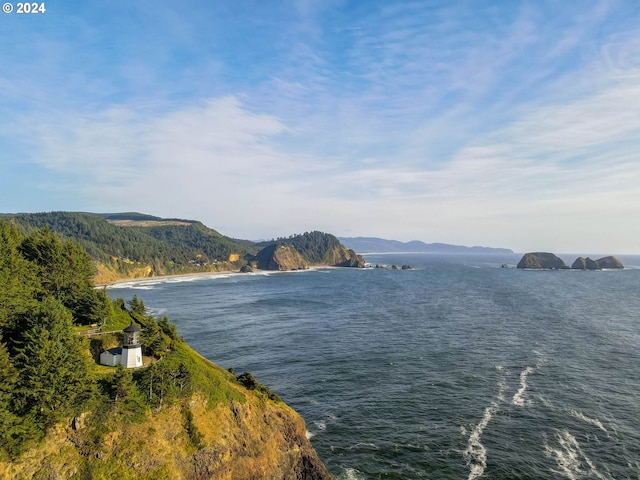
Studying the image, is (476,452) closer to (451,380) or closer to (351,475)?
(351,475)

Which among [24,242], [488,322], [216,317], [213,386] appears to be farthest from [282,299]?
[213,386]

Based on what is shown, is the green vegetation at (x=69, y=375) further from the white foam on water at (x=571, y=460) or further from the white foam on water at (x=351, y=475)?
the white foam on water at (x=571, y=460)

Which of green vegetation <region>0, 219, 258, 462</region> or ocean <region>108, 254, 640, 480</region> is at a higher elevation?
green vegetation <region>0, 219, 258, 462</region>

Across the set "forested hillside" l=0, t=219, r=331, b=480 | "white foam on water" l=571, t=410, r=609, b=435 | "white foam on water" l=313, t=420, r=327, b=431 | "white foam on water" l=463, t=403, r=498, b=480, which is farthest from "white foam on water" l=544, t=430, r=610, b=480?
"white foam on water" l=313, t=420, r=327, b=431

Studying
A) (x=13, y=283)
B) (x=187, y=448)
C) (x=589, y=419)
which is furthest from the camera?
(x=589, y=419)

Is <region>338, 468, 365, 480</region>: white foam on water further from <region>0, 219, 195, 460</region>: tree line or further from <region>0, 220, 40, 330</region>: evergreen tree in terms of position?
<region>0, 220, 40, 330</region>: evergreen tree

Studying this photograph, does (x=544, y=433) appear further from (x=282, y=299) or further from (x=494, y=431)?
(x=282, y=299)

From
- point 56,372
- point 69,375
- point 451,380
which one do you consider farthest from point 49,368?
point 451,380
